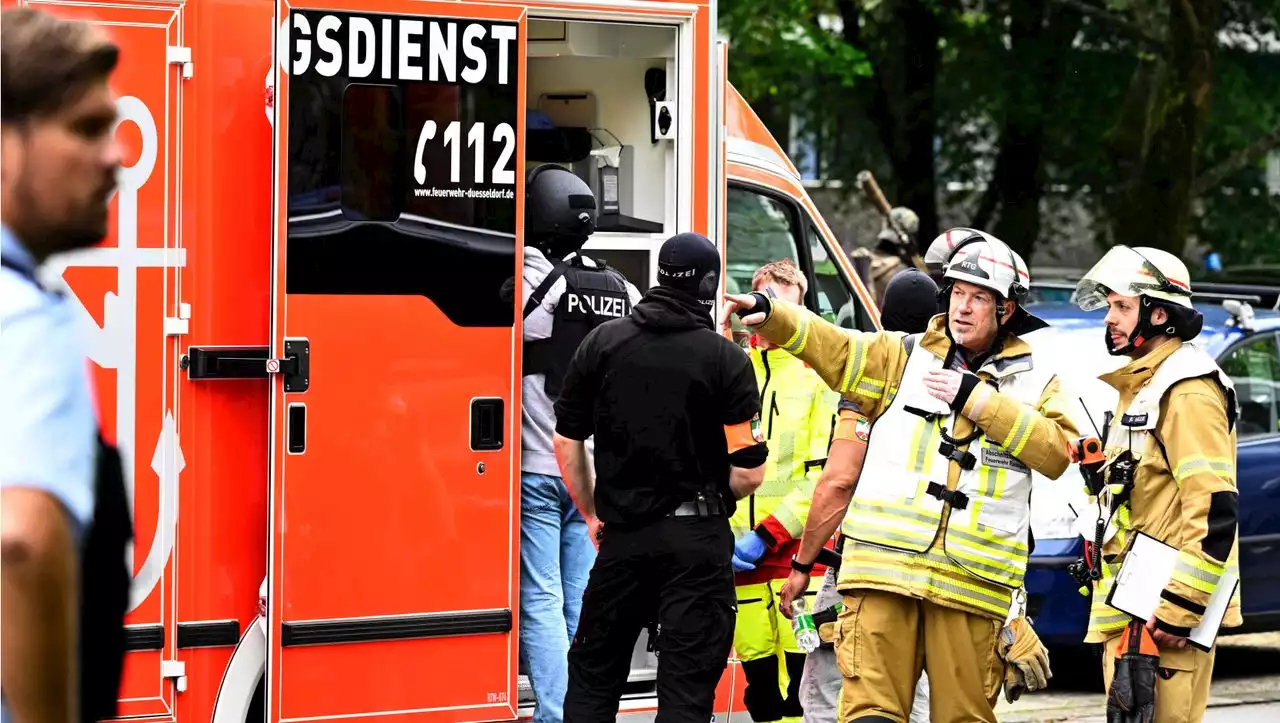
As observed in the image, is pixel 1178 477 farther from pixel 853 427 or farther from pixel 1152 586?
pixel 853 427

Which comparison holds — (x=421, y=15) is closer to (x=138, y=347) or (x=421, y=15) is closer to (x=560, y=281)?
(x=560, y=281)

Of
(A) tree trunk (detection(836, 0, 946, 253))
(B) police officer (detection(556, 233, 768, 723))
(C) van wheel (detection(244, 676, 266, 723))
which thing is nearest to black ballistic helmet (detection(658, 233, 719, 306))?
(B) police officer (detection(556, 233, 768, 723))

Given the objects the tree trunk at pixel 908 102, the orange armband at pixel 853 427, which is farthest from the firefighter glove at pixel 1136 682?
the tree trunk at pixel 908 102

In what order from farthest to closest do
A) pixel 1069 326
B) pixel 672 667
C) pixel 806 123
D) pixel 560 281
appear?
pixel 806 123, pixel 1069 326, pixel 560 281, pixel 672 667

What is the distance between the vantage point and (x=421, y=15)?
5.41 m

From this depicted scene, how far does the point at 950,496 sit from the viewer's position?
484cm

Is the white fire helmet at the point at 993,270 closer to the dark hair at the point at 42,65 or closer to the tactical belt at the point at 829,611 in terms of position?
the tactical belt at the point at 829,611

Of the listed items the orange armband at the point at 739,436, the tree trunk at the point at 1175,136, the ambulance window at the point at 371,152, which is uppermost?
the tree trunk at the point at 1175,136

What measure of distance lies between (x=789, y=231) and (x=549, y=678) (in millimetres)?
2434

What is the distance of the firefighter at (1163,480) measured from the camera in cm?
502

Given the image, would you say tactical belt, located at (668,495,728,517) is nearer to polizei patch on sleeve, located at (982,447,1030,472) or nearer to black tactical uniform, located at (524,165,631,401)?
polizei patch on sleeve, located at (982,447,1030,472)

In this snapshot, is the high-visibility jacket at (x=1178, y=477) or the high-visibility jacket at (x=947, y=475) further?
the high-visibility jacket at (x=1178, y=477)

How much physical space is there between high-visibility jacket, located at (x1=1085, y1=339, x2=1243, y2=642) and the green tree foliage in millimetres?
11400

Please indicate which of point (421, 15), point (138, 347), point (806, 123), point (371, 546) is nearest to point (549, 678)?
point (371, 546)
